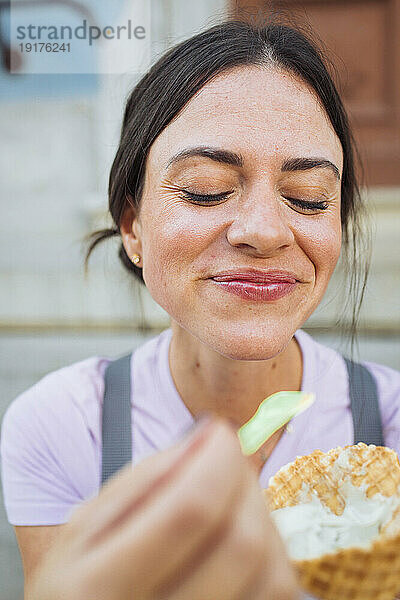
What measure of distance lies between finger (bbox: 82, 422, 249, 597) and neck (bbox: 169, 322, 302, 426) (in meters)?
0.63

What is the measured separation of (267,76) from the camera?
0.82 metres

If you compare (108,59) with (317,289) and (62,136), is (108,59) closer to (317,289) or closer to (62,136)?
(62,136)

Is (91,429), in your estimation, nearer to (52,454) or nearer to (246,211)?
(52,454)

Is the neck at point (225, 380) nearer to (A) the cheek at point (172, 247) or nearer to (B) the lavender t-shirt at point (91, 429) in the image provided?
(B) the lavender t-shirt at point (91, 429)

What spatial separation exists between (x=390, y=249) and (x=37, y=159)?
4.01 ft

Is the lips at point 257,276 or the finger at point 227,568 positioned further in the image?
the lips at point 257,276

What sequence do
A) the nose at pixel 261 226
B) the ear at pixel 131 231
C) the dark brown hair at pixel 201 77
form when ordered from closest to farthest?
the nose at pixel 261 226 → the dark brown hair at pixel 201 77 → the ear at pixel 131 231

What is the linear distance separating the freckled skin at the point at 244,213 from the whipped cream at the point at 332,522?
0.70ft

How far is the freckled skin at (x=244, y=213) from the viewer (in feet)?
2.49

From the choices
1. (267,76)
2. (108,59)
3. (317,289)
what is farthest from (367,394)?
(108,59)

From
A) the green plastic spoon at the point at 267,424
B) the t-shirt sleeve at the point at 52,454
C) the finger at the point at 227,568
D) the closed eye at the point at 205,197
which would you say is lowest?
the t-shirt sleeve at the point at 52,454

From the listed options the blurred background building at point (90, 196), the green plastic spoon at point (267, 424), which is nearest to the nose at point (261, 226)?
the green plastic spoon at point (267, 424)

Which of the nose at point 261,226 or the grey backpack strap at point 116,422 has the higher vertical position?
the nose at point 261,226

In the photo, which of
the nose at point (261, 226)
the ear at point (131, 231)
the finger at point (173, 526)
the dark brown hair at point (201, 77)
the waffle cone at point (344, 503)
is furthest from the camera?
the ear at point (131, 231)
